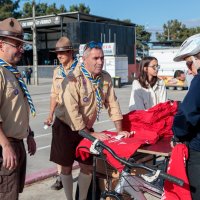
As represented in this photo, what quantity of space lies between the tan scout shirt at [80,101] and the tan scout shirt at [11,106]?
29.2 inches

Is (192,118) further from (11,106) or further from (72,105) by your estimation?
(72,105)

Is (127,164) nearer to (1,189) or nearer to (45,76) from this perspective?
(1,189)

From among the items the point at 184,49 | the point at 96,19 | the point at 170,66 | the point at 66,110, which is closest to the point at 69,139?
the point at 66,110

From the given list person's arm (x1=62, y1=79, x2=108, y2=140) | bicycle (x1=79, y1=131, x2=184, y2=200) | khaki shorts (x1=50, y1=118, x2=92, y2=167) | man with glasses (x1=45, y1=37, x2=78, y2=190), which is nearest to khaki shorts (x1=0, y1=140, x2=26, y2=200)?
bicycle (x1=79, y1=131, x2=184, y2=200)

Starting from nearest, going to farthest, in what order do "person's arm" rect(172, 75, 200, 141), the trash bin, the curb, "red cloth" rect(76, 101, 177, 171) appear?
1. "person's arm" rect(172, 75, 200, 141)
2. "red cloth" rect(76, 101, 177, 171)
3. the curb
4. the trash bin

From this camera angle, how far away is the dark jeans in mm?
2594

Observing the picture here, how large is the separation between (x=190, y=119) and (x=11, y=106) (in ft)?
4.54

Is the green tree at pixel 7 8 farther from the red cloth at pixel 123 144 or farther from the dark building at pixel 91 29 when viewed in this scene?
the red cloth at pixel 123 144

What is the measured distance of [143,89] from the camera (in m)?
Answer: 4.80

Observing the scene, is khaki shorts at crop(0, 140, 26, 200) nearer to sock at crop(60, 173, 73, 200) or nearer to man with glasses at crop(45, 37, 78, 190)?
sock at crop(60, 173, 73, 200)

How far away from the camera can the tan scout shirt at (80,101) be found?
12.1 ft

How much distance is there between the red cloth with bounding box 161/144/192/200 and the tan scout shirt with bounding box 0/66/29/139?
48.6 inches

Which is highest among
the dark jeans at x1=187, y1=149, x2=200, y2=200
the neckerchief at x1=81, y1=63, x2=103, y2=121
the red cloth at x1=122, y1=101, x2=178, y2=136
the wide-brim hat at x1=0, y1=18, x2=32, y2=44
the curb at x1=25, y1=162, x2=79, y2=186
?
the wide-brim hat at x1=0, y1=18, x2=32, y2=44

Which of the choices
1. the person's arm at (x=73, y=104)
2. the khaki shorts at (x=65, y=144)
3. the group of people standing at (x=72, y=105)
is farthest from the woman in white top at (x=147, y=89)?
the person's arm at (x=73, y=104)
